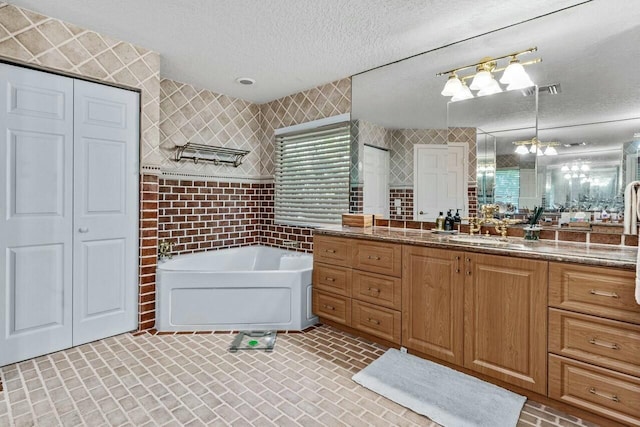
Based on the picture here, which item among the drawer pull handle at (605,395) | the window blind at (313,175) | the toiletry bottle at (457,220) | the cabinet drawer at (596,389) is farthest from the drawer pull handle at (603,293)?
the window blind at (313,175)

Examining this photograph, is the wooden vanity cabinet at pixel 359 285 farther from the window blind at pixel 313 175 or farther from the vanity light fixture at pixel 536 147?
the vanity light fixture at pixel 536 147

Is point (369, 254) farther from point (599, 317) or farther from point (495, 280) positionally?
point (599, 317)

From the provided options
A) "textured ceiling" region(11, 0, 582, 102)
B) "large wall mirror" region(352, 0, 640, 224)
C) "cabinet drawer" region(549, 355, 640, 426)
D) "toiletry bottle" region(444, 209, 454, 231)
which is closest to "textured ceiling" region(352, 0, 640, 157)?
"large wall mirror" region(352, 0, 640, 224)

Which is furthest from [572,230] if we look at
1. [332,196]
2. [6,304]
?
[6,304]

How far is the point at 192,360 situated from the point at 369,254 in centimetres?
149

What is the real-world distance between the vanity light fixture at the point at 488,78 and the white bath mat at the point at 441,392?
203 cm

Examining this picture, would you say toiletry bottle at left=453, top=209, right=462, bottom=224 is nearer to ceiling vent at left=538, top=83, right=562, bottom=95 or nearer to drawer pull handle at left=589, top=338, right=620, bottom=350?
ceiling vent at left=538, top=83, right=562, bottom=95

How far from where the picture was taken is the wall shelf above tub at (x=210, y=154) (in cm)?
364

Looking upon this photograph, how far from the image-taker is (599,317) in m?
1.67

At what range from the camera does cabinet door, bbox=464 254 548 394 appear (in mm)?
1847

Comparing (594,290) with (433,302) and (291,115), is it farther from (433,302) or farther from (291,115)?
(291,115)

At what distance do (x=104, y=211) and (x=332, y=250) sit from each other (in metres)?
1.87

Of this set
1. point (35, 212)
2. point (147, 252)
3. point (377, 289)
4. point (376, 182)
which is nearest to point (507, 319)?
point (377, 289)

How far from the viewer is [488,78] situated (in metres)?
2.51
